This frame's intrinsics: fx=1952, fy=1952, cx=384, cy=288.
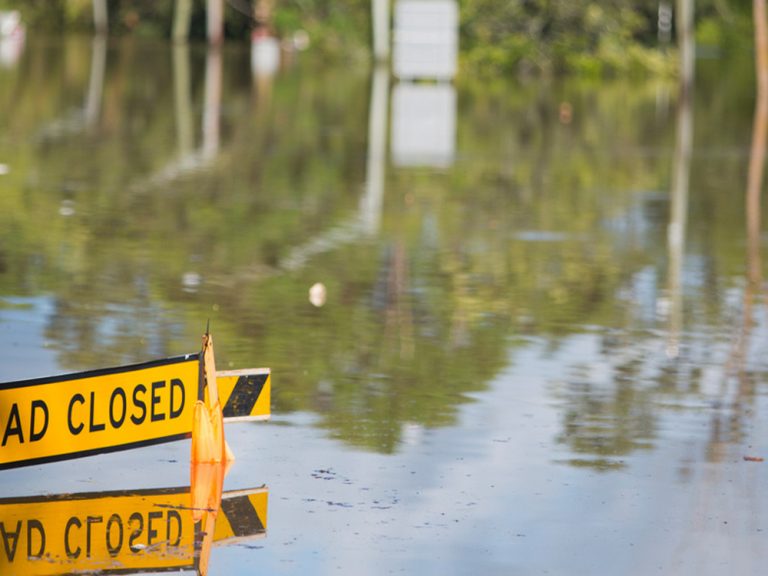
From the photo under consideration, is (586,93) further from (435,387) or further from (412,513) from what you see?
(412,513)

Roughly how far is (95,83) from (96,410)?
2896 cm

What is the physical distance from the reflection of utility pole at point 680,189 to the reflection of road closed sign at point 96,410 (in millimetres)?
4656

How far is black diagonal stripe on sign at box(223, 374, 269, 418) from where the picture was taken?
8.19 metres

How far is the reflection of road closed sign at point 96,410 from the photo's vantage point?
24.4 ft

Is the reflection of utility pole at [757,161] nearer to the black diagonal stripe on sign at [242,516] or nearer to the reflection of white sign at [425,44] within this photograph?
the reflection of white sign at [425,44]

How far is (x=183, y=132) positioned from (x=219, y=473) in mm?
18471

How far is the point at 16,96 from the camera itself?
31469mm

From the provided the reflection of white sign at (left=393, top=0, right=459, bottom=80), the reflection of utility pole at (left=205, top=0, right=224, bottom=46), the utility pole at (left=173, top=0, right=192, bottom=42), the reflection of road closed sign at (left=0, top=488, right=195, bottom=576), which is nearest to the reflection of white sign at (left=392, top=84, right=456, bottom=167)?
the reflection of white sign at (left=393, top=0, right=459, bottom=80)

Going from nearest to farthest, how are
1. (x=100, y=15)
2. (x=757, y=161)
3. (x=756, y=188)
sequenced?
1. (x=756, y=188)
2. (x=757, y=161)
3. (x=100, y=15)

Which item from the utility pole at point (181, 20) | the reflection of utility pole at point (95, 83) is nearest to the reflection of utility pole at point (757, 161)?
the reflection of utility pole at point (95, 83)

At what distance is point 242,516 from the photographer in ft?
25.2

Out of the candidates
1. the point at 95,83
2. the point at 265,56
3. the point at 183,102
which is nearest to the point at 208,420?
the point at 183,102

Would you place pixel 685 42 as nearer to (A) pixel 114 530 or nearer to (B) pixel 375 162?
(B) pixel 375 162

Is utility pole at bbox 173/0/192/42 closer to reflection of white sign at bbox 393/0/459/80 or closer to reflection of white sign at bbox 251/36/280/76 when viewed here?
reflection of white sign at bbox 251/36/280/76
